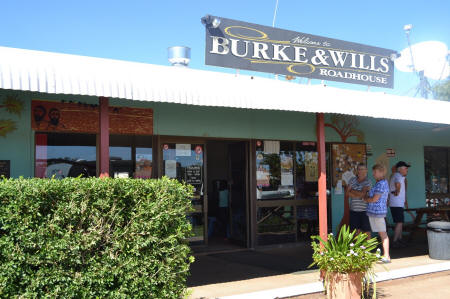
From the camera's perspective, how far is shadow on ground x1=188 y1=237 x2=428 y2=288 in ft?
22.1

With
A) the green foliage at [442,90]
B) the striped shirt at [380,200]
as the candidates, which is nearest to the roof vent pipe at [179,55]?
the striped shirt at [380,200]

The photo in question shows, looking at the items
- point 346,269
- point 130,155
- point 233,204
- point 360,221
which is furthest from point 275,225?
point 346,269

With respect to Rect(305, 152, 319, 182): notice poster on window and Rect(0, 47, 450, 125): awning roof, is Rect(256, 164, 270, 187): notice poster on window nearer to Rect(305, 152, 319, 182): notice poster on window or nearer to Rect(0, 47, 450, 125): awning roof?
Rect(305, 152, 319, 182): notice poster on window

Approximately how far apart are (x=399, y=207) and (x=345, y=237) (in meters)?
4.44

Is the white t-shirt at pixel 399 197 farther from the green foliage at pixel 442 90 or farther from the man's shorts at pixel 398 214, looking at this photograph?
the green foliage at pixel 442 90

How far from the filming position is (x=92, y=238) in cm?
405

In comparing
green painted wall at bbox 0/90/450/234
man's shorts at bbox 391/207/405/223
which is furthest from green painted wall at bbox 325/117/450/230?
man's shorts at bbox 391/207/405/223

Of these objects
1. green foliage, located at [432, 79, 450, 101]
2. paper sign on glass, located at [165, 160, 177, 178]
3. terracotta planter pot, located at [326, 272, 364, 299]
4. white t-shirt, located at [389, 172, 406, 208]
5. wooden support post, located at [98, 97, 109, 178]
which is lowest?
terracotta planter pot, located at [326, 272, 364, 299]

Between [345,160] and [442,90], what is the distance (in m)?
48.4

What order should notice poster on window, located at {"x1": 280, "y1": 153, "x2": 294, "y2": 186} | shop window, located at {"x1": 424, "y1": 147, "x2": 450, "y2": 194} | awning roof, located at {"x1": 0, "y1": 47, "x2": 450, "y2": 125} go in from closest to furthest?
1. awning roof, located at {"x1": 0, "y1": 47, "x2": 450, "y2": 125}
2. notice poster on window, located at {"x1": 280, "y1": 153, "x2": 294, "y2": 186}
3. shop window, located at {"x1": 424, "y1": 147, "x2": 450, "y2": 194}

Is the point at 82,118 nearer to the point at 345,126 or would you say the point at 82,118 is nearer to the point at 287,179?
the point at 287,179

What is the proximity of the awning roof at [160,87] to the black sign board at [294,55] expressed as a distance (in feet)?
6.99

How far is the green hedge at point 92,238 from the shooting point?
147 inches

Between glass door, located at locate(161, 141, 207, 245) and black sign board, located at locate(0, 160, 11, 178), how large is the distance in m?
2.72
